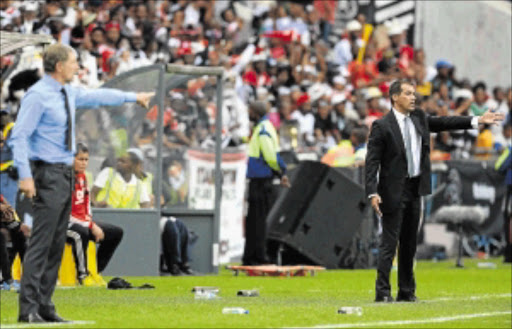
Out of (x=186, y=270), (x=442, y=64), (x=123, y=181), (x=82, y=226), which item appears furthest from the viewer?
(x=442, y=64)

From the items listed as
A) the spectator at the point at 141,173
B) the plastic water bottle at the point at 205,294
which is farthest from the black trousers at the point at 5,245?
the spectator at the point at 141,173

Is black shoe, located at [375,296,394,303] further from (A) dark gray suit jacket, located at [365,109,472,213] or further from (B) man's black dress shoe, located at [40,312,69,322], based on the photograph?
(B) man's black dress shoe, located at [40,312,69,322]

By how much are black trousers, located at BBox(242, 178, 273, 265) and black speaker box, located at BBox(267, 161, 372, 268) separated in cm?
79

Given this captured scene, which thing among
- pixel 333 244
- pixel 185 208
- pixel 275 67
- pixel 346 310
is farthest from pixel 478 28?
pixel 346 310

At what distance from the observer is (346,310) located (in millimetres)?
12844

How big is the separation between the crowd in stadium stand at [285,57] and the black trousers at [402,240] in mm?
9425

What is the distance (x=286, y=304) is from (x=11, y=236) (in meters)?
4.01

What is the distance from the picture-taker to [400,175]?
1473cm

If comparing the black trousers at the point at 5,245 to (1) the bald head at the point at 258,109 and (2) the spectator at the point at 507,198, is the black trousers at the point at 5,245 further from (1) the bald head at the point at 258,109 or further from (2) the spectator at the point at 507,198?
(2) the spectator at the point at 507,198

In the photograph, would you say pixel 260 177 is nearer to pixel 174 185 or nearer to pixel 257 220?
pixel 257 220

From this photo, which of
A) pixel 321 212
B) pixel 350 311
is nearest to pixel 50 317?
pixel 350 311

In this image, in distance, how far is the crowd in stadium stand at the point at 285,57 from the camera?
27.0 meters

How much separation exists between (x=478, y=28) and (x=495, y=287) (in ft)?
45.1

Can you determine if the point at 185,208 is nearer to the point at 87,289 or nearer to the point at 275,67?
the point at 87,289
